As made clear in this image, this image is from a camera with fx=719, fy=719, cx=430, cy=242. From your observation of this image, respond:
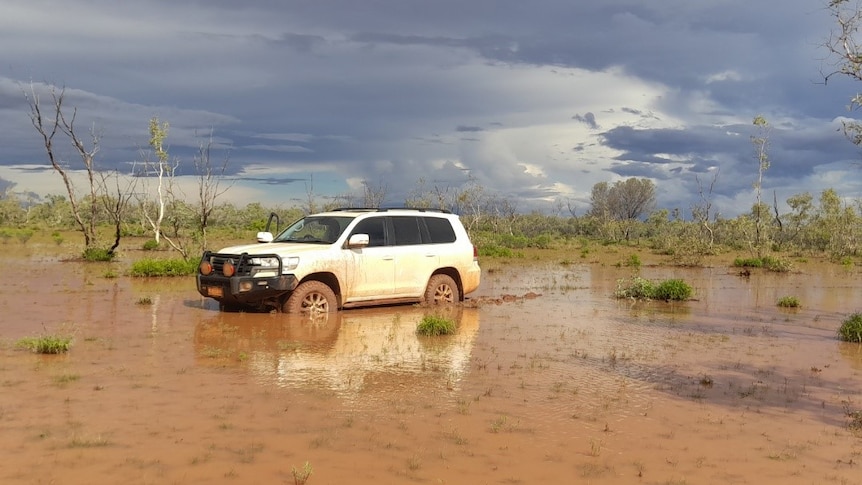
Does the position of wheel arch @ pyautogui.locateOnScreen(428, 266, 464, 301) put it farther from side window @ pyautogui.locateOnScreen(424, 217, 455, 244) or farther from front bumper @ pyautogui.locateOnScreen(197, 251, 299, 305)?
front bumper @ pyautogui.locateOnScreen(197, 251, 299, 305)

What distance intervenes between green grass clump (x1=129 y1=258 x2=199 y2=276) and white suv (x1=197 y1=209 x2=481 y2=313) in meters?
7.66

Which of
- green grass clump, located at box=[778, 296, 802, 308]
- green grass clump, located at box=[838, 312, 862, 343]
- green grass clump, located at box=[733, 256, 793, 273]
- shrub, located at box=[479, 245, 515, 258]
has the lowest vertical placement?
green grass clump, located at box=[838, 312, 862, 343]

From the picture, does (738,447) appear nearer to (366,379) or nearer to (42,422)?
(366,379)

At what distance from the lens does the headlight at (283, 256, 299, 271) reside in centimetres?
1220

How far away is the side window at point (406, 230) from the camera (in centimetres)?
1395

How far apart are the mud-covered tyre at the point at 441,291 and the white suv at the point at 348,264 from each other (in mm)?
20

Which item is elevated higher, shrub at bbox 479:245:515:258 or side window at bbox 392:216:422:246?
side window at bbox 392:216:422:246

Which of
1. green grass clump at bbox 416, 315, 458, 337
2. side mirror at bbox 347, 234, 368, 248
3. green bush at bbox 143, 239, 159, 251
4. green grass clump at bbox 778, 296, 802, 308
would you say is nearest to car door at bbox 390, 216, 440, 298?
side mirror at bbox 347, 234, 368, 248

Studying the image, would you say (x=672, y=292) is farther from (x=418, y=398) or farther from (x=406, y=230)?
(x=418, y=398)

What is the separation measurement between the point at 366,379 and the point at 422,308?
6.15 meters

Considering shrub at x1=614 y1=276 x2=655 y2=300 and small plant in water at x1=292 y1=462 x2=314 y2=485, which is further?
shrub at x1=614 y1=276 x2=655 y2=300

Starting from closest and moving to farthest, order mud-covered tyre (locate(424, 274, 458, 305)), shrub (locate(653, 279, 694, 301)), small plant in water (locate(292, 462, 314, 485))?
small plant in water (locate(292, 462, 314, 485)) < mud-covered tyre (locate(424, 274, 458, 305)) < shrub (locate(653, 279, 694, 301))

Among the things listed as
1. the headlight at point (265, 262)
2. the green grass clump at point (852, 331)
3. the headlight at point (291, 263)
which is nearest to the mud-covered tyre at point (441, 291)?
the headlight at point (291, 263)

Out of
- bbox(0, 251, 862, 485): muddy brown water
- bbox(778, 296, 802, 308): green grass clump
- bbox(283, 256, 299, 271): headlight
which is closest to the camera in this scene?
bbox(0, 251, 862, 485): muddy brown water
